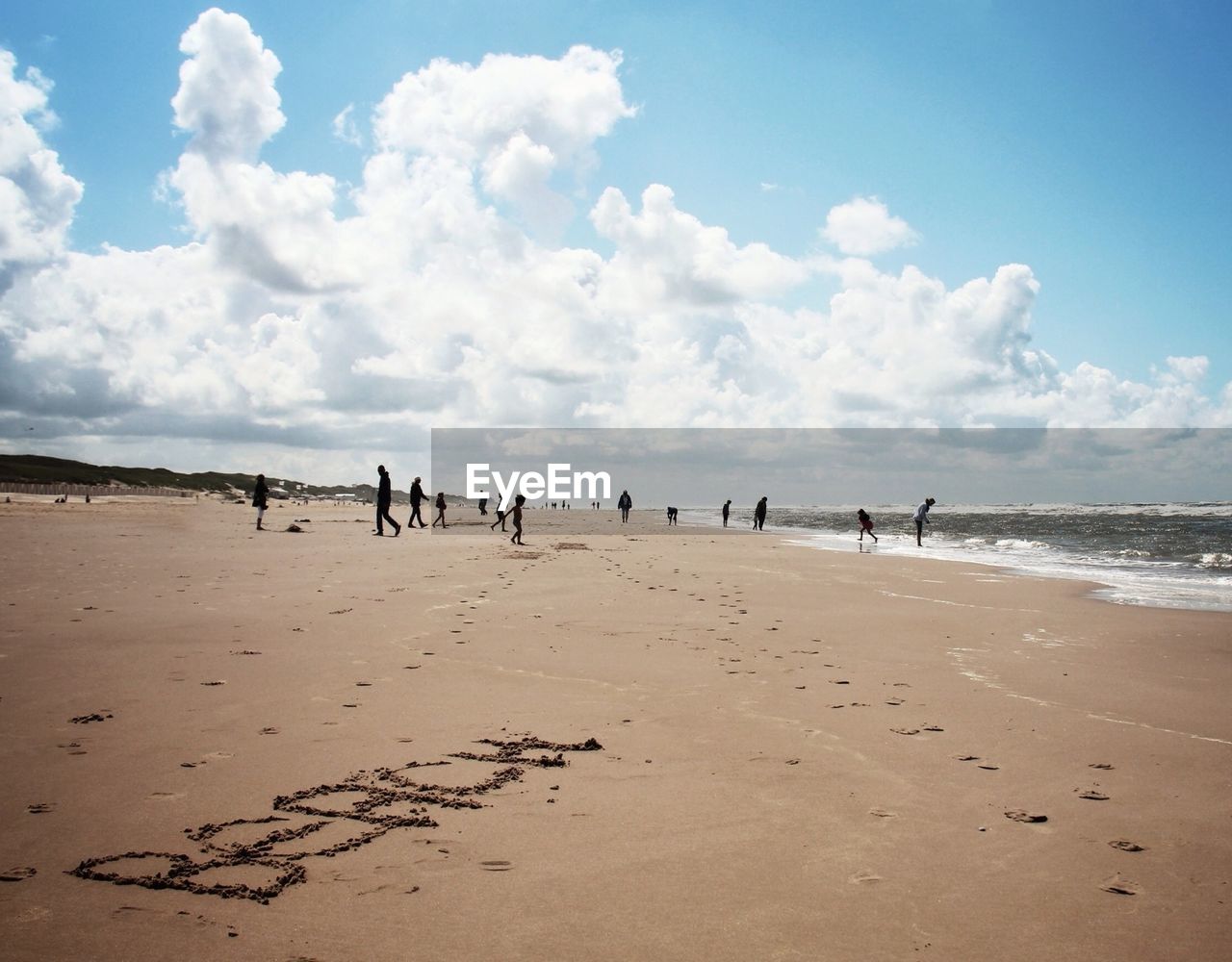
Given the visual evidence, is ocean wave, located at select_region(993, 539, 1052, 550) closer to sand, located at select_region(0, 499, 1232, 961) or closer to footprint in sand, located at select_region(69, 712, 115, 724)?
sand, located at select_region(0, 499, 1232, 961)

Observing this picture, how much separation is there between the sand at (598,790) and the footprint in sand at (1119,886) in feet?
0.04

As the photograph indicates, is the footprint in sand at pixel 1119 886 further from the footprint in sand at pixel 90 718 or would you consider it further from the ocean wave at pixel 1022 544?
the ocean wave at pixel 1022 544

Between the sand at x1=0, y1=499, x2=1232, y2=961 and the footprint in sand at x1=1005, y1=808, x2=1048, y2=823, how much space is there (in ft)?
0.10

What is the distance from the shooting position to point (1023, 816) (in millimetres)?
4402

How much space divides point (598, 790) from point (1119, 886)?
2676mm

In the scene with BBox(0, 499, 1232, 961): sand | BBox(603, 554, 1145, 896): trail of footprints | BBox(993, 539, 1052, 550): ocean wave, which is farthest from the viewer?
BBox(993, 539, 1052, 550): ocean wave

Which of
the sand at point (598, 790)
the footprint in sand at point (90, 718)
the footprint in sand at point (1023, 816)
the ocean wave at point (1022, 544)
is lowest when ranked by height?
the footprint in sand at point (90, 718)

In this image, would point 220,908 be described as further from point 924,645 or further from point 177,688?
point 924,645

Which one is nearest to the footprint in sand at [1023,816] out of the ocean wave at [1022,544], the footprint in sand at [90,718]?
the footprint in sand at [90,718]

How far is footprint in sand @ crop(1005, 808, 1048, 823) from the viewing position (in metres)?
4.35

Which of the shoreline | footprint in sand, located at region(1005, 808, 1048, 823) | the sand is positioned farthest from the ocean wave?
footprint in sand, located at region(1005, 808, 1048, 823)

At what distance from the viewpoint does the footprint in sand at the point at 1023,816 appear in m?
4.35

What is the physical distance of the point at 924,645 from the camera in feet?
32.1

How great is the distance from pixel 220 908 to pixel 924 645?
8.64 metres
